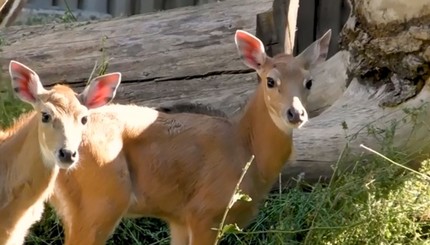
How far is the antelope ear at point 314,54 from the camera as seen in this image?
692cm

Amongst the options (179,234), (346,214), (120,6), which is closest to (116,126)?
(179,234)

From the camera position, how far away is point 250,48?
6.98 m

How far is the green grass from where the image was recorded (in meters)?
6.74

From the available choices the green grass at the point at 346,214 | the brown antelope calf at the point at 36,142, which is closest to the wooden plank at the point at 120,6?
the green grass at the point at 346,214

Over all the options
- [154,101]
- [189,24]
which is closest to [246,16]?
[189,24]

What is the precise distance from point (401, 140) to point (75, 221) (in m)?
2.21

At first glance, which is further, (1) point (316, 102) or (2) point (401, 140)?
(1) point (316, 102)

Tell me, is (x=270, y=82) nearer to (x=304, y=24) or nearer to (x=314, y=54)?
(x=314, y=54)

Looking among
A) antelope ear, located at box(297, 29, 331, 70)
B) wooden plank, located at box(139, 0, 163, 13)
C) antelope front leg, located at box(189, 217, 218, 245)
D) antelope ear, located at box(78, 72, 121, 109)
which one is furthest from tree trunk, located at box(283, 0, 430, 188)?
wooden plank, located at box(139, 0, 163, 13)

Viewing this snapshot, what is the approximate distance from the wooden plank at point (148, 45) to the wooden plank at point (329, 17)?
1929 millimetres

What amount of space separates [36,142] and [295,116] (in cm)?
148

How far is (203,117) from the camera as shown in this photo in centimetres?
697

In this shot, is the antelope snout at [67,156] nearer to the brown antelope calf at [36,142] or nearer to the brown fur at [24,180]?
the brown antelope calf at [36,142]

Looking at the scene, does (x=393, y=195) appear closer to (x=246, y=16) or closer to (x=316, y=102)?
(x=316, y=102)
